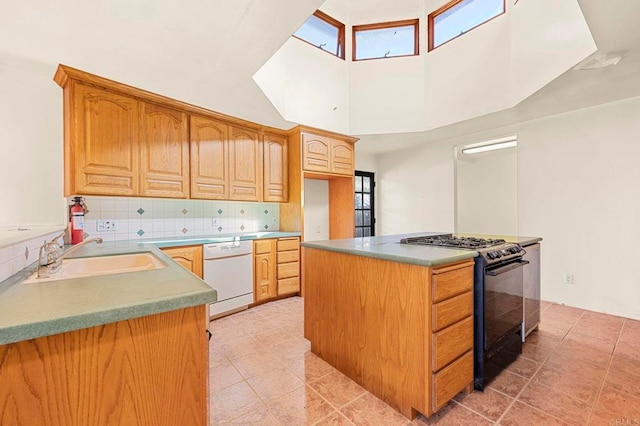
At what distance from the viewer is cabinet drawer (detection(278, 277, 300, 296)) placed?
3.43 meters

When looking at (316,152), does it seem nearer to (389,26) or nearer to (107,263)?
(389,26)

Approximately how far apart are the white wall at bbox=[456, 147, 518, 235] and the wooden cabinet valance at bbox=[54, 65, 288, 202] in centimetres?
396

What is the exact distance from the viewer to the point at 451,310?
1.52m

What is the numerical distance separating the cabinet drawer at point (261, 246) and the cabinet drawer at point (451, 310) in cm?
223

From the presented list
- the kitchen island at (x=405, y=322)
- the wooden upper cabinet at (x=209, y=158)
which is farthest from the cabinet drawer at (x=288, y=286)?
the kitchen island at (x=405, y=322)

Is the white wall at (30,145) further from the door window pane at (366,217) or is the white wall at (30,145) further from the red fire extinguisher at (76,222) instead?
the door window pane at (366,217)

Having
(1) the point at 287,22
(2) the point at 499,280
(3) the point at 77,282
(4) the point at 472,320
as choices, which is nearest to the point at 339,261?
(4) the point at 472,320

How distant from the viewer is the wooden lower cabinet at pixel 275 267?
3.23 meters

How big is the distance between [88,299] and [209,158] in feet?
8.26

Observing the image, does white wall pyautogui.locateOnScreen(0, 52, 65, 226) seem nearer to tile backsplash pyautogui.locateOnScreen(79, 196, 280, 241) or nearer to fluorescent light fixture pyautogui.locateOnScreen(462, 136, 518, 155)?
tile backsplash pyautogui.locateOnScreen(79, 196, 280, 241)

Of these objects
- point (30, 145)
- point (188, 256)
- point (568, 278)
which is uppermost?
point (30, 145)

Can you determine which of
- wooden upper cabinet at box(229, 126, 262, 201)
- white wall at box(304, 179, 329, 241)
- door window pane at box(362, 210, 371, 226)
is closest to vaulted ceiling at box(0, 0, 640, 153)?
wooden upper cabinet at box(229, 126, 262, 201)

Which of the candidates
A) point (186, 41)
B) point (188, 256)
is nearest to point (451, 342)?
point (188, 256)

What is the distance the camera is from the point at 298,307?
3.24 metres
